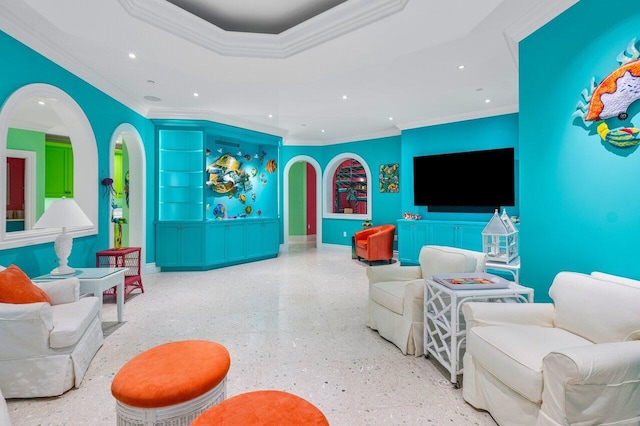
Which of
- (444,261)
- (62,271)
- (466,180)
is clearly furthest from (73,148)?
(466,180)

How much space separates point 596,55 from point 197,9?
125 inches

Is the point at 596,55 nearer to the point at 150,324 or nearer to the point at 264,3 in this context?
the point at 264,3

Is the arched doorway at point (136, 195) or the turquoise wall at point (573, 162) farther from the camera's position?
the arched doorway at point (136, 195)

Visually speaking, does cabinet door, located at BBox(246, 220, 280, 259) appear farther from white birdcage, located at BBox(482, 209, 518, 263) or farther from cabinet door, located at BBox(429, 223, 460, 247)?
white birdcage, located at BBox(482, 209, 518, 263)

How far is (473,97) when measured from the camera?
488 centimetres

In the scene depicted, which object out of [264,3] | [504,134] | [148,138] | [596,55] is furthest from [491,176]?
[148,138]

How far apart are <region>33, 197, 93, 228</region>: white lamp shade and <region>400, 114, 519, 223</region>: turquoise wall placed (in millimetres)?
5254

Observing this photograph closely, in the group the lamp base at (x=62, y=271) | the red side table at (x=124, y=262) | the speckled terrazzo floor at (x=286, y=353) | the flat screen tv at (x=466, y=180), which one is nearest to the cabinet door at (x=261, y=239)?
the speckled terrazzo floor at (x=286, y=353)

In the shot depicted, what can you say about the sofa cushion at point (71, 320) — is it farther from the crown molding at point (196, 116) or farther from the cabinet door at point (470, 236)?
the cabinet door at point (470, 236)

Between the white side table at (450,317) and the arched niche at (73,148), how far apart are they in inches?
139

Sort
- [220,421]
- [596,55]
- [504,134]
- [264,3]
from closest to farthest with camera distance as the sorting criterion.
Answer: [220,421]
[596,55]
[264,3]
[504,134]

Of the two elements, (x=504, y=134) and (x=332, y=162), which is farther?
(x=332, y=162)

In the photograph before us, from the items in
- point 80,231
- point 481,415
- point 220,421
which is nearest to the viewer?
point 220,421

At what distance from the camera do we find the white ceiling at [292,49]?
2.66 m
